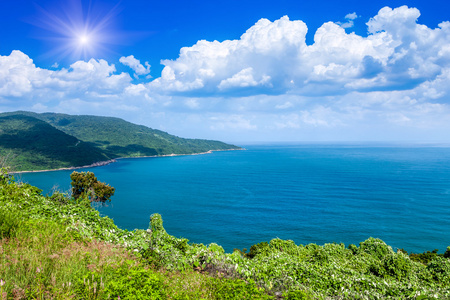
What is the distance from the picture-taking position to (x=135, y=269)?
5543 mm

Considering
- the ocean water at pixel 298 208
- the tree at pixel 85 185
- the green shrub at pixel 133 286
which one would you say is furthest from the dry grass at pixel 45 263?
the ocean water at pixel 298 208

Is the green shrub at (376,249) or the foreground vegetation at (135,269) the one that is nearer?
the foreground vegetation at (135,269)

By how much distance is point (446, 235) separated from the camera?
179ft

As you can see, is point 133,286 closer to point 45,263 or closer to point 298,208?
point 45,263

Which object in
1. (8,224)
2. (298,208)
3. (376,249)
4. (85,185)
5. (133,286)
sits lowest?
(298,208)

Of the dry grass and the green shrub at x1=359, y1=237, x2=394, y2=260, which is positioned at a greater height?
the dry grass

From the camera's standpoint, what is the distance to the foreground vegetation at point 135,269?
15.5 feet

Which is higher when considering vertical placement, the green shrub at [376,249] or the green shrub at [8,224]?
the green shrub at [8,224]

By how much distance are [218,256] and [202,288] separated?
331cm

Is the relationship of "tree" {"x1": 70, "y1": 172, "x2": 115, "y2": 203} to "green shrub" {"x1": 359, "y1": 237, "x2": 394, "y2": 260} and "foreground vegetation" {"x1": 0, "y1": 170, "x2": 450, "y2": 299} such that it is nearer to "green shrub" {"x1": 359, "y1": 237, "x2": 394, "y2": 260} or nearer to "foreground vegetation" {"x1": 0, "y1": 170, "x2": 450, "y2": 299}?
"foreground vegetation" {"x1": 0, "y1": 170, "x2": 450, "y2": 299}

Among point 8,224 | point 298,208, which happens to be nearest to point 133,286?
point 8,224

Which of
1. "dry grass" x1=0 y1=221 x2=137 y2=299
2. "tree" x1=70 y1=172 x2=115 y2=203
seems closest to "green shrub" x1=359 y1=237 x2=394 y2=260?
"dry grass" x1=0 y1=221 x2=137 y2=299

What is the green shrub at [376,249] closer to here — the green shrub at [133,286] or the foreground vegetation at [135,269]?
the foreground vegetation at [135,269]

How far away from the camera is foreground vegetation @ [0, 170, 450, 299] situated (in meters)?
4.73
